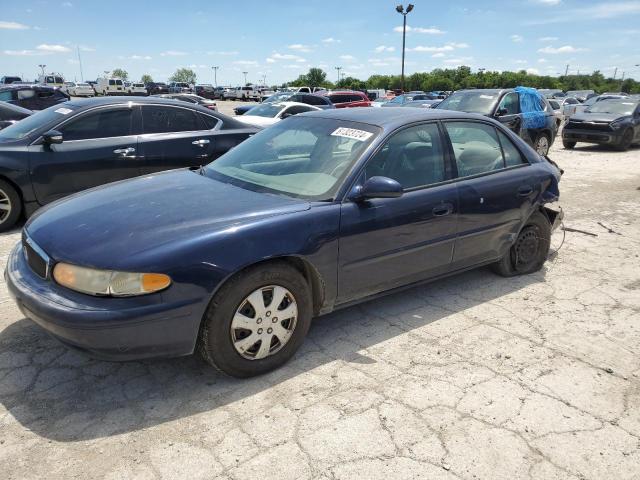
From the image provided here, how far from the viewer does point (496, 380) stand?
9.70 feet

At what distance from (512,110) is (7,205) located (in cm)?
959

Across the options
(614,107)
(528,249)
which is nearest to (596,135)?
(614,107)

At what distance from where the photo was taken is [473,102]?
1082 cm

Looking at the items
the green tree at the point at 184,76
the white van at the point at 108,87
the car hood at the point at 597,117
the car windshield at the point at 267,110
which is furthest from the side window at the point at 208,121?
the green tree at the point at 184,76

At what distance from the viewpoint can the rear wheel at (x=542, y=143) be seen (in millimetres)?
11492

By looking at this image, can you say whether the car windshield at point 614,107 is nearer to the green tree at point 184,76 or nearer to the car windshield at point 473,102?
the car windshield at point 473,102

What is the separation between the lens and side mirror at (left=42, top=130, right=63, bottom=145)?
5582 mm

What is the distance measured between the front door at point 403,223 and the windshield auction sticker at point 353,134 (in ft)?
0.48

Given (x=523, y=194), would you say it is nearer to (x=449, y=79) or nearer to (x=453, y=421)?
(x=453, y=421)

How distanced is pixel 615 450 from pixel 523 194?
7.57ft

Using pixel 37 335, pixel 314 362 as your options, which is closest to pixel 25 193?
pixel 37 335

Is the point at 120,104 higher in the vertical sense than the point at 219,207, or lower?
higher

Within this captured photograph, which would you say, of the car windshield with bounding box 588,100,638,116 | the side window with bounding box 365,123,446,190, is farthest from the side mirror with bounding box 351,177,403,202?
the car windshield with bounding box 588,100,638,116

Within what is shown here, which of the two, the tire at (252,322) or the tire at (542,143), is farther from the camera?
the tire at (542,143)
